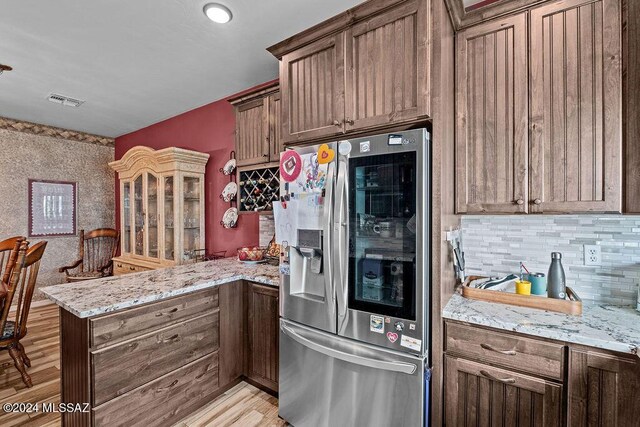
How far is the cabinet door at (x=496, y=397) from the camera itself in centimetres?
126

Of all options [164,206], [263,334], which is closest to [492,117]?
[263,334]

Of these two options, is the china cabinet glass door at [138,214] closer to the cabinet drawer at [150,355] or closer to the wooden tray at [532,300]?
the cabinet drawer at [150,355]

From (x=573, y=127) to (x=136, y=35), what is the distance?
2.81 metres

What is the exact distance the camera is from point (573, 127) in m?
1.43

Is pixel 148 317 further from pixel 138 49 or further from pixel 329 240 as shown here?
pixel 138 49

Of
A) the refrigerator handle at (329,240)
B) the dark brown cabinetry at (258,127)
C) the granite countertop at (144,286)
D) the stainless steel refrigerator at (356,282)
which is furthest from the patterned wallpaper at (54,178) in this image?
the refrigerator handle at (329,240)

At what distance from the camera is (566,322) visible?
4.38 feet

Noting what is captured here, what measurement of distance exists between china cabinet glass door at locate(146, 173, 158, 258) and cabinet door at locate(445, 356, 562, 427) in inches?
137

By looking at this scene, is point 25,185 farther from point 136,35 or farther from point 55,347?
point 136,35

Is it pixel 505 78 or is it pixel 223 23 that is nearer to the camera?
pixel 505 78

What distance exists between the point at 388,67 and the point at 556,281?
1.41 meters

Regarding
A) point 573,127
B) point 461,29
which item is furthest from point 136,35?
point 573,127

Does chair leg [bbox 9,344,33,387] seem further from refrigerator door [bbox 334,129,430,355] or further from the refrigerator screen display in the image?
the refrigerator screen display

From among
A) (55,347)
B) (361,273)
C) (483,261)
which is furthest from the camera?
(55,347)
